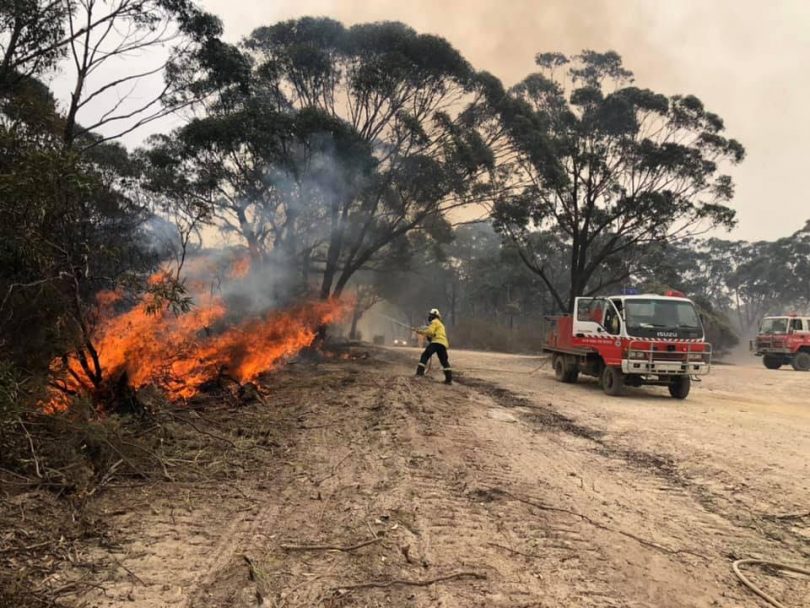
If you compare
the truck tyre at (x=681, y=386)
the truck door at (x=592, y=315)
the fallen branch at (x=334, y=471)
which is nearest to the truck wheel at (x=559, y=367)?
the truck door at (x=592, y=315)

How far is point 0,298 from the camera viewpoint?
645 cm

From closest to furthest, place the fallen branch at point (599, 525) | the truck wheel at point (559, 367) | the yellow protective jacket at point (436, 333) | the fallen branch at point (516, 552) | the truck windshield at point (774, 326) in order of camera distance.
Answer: the fallen branch at point (516, 552) → the fallen branch at point (599, 525) → the yellow protective jacket at point (436, 333) → the truck wheel at point (559, 367) → the truck windshield at point (774, 326)

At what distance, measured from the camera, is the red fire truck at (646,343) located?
40.5ft

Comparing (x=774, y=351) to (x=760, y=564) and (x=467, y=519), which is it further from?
(x=467, y=519)

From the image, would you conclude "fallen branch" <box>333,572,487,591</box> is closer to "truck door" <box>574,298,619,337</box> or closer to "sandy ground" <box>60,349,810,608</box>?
"sandy ground" <box>60,349,810,608</box>

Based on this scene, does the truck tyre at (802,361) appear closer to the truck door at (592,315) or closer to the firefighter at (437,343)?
the truck door at (592,315)

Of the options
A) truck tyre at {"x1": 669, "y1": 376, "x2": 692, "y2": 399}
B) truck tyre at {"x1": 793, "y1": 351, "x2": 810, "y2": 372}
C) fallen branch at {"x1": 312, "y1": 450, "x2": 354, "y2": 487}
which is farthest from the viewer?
truck tyre at {"x1": 793, "y1": 351, "x2": 810, "y2": 372}

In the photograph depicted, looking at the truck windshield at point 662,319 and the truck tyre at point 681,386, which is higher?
the truck windshield at point 662,319

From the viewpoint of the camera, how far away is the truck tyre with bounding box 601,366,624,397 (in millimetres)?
12891

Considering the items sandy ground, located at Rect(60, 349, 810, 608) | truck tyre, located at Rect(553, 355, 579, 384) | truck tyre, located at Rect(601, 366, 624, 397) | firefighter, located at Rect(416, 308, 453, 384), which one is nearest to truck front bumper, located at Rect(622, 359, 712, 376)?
truck tyre, located at Rect(601, 366, 624, 397)

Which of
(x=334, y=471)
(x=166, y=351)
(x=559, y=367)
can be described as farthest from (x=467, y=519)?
(x=559, y=367)

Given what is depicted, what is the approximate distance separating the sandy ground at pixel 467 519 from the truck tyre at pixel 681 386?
3.82m

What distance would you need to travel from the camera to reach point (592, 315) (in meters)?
14.2

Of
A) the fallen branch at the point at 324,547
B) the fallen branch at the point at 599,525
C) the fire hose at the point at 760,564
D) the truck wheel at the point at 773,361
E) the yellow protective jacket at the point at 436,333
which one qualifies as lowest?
the fallen branch at the point at 324,547
